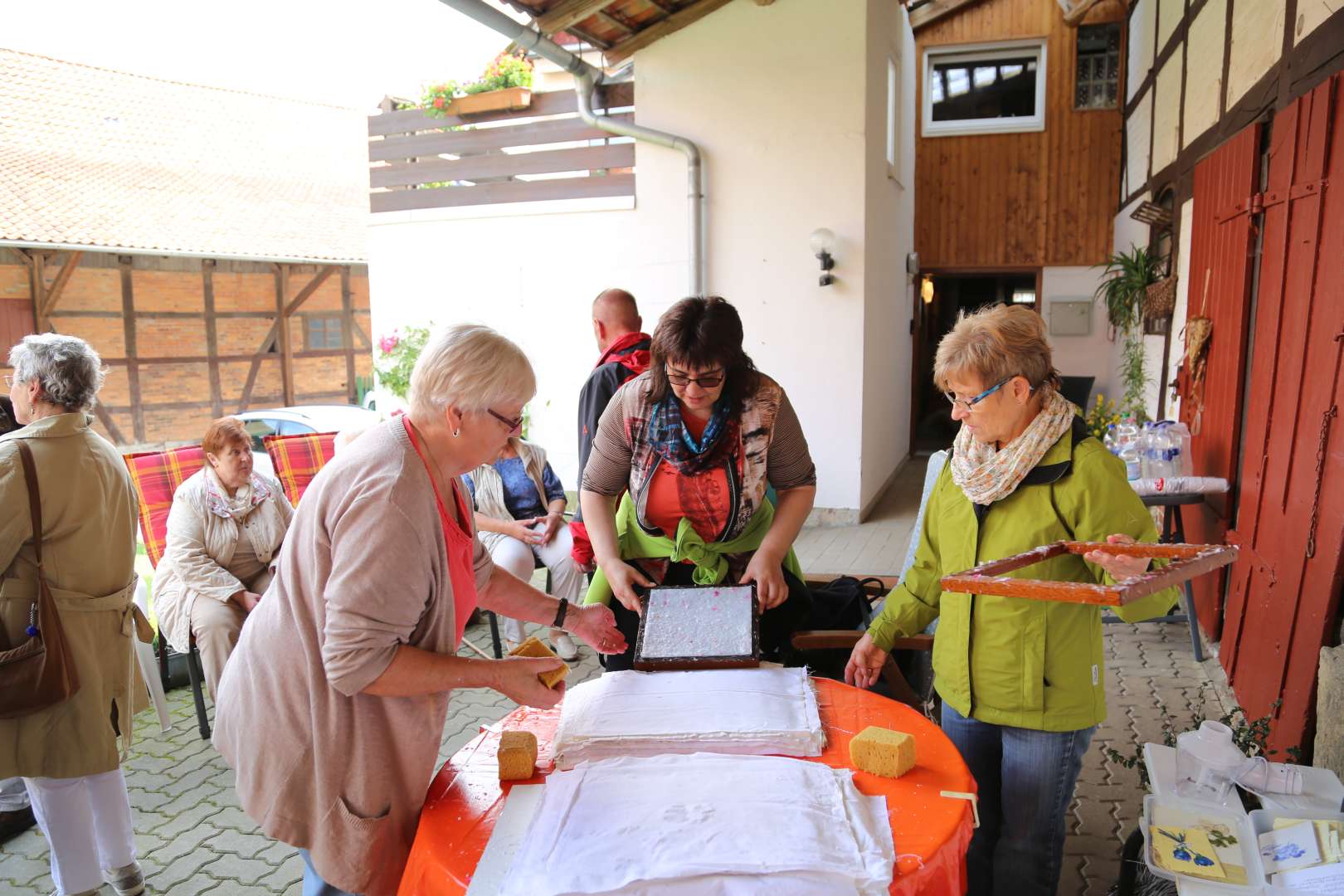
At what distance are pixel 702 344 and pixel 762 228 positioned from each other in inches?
210

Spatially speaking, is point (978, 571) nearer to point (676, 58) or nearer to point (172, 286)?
point (676, 58)

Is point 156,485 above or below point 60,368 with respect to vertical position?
below

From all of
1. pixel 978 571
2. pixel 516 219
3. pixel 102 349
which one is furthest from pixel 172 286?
pixel 978 571

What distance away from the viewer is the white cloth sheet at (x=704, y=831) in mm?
1287

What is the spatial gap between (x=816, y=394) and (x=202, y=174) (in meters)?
11.4

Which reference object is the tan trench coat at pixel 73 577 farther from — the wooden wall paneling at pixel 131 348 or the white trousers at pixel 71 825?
the wooden wall paneling at pixel 131 348

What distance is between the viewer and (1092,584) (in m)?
1.67

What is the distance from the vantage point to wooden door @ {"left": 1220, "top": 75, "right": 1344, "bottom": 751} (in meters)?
2.97

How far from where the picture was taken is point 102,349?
1262 centimetres

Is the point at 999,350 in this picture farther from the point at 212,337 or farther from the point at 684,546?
the point at 212,337

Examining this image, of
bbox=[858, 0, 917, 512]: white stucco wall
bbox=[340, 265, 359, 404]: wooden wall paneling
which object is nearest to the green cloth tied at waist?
bbox=[858, 0, 917, 512]: white stucco wall

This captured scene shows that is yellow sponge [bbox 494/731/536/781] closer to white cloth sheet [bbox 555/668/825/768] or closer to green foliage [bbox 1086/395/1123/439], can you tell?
white cloth sheet [bbox 555/668/825/768]

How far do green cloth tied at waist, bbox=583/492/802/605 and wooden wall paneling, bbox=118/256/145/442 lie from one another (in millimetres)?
12856

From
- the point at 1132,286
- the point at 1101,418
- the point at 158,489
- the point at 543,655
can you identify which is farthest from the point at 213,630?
the point at 1132,286
